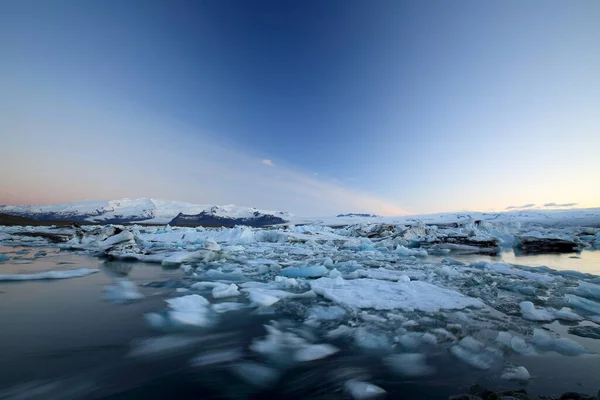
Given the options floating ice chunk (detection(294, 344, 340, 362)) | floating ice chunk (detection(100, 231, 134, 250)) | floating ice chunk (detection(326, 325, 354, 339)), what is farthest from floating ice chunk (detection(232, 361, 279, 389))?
floating ice chunk (detection(100, 231, 134, 250))

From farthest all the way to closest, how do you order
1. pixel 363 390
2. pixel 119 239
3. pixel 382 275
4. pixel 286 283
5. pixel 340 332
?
pixel 119 239, pixel 382 275, pixel 286 283, pixel 340 332, pixel 363 390

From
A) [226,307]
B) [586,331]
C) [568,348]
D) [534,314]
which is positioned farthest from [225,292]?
[586,331]

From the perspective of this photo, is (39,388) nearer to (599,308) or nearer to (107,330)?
(107,330)

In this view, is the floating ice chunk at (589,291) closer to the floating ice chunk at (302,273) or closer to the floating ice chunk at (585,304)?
the floating ice chunk at (585,304)

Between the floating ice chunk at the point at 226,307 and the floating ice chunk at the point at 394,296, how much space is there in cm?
120

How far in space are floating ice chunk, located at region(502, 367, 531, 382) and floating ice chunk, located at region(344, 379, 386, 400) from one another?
2.79 ft

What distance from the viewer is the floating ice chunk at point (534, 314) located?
2.88 meters

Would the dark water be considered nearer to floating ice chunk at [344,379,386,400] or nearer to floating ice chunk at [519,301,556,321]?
floating ice chunk at [344,379,386,400]

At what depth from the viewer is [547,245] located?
468 inches

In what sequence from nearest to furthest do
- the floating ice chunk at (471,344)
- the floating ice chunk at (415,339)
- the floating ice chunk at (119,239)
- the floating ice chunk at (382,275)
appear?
the floating ice chunk at (471,344) < the floating ice chunk at (415,339) < the floating ice chunk at (382,275) < the floating ice chunk at (119,239)

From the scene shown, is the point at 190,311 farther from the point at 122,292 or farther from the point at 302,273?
the point at 302,273

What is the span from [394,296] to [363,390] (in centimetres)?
235

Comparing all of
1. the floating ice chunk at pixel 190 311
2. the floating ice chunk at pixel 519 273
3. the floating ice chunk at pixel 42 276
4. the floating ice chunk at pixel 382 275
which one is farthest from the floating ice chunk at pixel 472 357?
the floating ice chunk at pixel 42 276

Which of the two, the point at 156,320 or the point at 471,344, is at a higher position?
the point at 156,320
